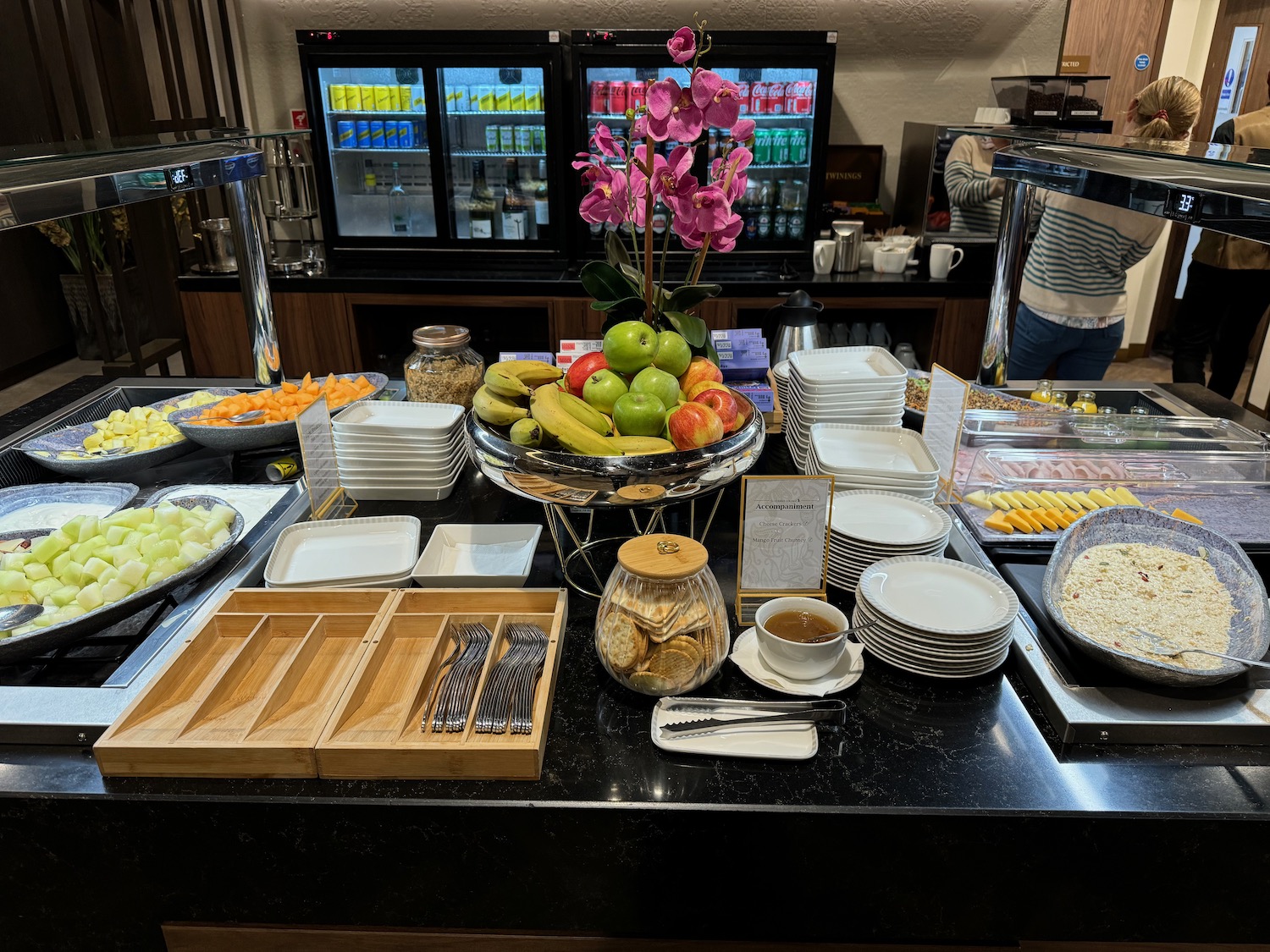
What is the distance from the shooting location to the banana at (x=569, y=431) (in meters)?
1.24

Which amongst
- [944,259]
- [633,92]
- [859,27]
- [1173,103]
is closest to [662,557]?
[1173,103]

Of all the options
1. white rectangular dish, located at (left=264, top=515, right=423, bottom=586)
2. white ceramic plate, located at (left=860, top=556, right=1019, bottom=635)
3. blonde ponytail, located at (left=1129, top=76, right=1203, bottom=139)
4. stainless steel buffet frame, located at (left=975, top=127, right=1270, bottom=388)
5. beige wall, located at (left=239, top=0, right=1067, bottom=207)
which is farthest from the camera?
beige wall, located at (left=239, top=0, right=1067, bottom=207)

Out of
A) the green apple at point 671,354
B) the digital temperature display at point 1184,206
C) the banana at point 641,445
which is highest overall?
the digital temperature display at point 1184,206

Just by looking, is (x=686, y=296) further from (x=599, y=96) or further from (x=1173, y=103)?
(x=599, y=96)

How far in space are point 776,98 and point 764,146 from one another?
0.22m

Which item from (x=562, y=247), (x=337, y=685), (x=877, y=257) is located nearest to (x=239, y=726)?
(x=337, y=685)

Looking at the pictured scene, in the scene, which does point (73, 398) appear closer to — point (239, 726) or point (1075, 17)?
point (239, 726)

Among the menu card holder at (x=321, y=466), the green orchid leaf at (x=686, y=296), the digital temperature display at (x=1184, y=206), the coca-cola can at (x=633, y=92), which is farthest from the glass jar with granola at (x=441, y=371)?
the coca-cola can at (x=633, y=92)

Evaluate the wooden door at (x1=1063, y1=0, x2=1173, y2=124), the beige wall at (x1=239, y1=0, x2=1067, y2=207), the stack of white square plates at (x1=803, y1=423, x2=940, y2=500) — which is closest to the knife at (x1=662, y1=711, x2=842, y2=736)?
the stack of white square plates at (x1=803, y1=423, x2=940, y2=500)

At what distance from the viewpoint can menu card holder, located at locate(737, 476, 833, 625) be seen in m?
1.25

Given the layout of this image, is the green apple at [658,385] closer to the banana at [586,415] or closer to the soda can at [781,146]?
the banana at [586,415]

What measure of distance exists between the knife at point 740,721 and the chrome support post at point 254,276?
152 cm

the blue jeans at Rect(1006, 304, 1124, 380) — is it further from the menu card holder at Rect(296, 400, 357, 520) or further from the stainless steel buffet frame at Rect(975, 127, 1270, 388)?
the menu card holder at Rect(296, 400, 357, 520)

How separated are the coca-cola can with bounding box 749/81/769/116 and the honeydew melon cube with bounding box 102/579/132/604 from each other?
363cm
